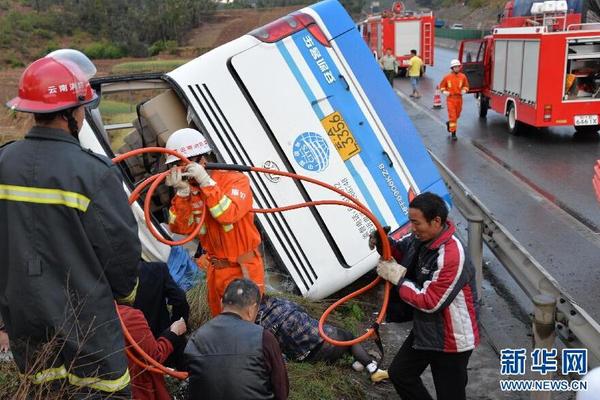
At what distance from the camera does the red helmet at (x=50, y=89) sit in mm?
2418

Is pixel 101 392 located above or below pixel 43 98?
below

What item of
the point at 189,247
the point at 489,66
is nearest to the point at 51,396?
the point at 189,247

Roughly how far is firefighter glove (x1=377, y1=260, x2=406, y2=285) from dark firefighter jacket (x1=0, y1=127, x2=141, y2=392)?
5.44 feet

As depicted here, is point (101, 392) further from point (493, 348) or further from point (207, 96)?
point (493, 348)

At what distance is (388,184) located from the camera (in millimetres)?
5551

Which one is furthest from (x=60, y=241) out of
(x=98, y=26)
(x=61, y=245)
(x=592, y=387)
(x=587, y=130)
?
(x=98, y=26)

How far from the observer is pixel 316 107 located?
5.32 meters

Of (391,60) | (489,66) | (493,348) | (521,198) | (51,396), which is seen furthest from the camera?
(391,60)

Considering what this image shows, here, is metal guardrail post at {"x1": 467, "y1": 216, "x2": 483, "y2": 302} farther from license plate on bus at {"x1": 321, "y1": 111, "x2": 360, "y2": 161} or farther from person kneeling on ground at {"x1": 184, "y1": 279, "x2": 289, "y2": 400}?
person kneeling on ground at {"x1": 184, "y1": 279, "x2": 289, "y2": 400}

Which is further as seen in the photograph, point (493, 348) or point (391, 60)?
point (391, 60)

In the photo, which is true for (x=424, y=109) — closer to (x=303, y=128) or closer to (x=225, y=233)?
(x=303, y=128)

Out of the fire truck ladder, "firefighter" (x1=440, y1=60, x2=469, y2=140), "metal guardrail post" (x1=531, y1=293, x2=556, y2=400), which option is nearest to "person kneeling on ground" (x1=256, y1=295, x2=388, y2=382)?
"metal guardrail post" (x1=531, y1=293, x2=556, y2=400)

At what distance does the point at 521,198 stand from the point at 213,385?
7.14 m

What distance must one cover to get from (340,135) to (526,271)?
1.97 metres
